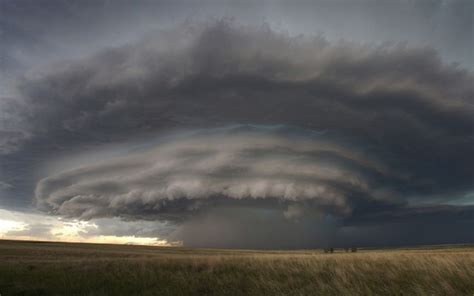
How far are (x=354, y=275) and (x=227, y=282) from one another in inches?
192

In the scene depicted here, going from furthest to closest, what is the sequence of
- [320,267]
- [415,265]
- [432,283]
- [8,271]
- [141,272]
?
[8,271] → [141,272] → [320,267] → [415,265] → [432,283]

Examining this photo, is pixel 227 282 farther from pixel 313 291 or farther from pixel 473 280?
pixel 473 280

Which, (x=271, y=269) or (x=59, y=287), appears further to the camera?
(x=271, y=269)

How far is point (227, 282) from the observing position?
14289mm

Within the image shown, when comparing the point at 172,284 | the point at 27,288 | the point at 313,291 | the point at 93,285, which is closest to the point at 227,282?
the point at 172,284

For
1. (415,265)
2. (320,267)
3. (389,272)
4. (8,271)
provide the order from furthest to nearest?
(8,271)
(320,267)
(415,265)
(389,272)

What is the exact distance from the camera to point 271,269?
16.8m

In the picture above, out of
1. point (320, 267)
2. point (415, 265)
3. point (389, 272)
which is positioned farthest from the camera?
point (320, 267)

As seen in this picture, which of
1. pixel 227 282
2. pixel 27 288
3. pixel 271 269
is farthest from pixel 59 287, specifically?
pixel 271 269

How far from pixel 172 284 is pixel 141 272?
463 centimetres

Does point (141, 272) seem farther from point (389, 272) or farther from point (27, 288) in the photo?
point (389, 272)

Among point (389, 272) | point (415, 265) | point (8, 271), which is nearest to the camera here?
point (389, 272)

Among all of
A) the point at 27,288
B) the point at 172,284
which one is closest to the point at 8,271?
the point at 27,288

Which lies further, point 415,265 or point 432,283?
point 415,265
